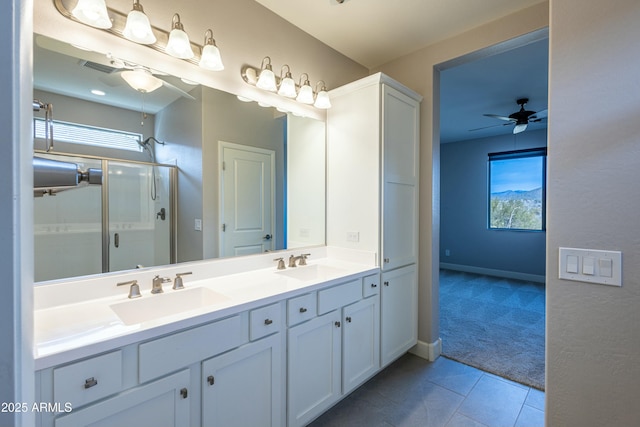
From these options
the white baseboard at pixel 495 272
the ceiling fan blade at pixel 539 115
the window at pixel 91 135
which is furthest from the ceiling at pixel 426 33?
the white baseboard at pixel 495 272

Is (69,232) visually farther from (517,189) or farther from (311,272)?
(517,189)

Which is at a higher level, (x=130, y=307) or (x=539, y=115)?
(x=539, y=115)

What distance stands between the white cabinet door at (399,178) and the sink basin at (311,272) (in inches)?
15.6

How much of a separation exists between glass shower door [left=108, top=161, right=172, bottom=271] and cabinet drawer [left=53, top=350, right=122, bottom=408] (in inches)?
24.1

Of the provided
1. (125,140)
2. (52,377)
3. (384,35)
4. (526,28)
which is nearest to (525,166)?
(526,28)

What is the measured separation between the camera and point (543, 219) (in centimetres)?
491

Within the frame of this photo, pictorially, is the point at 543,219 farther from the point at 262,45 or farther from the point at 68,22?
the point at 68,22

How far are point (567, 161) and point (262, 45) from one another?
191cm

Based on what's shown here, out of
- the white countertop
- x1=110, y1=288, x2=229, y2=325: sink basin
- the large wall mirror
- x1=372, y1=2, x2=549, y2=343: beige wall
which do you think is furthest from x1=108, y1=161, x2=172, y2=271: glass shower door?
x1=372, y1=2, x2=549, y2=343: beige wall

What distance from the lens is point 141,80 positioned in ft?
4.97

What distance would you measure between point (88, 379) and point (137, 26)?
1.48m

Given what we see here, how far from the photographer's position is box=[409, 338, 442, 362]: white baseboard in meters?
2.49

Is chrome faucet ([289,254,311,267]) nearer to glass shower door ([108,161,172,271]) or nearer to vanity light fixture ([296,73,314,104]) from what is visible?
glass shower door ([108,161,172,271])

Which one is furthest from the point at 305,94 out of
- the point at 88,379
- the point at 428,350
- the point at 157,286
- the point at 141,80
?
the point at 428,350
